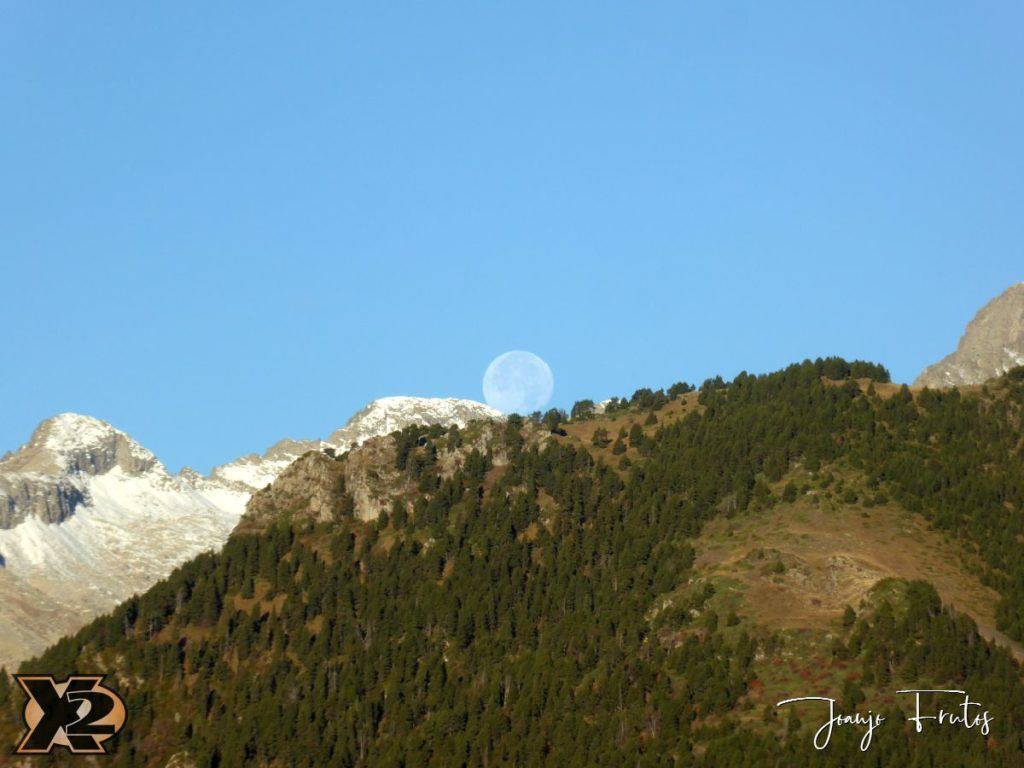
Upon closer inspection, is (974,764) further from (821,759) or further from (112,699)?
(112,699)

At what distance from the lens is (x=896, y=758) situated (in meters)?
198

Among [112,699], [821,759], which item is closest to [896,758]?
[821,759]

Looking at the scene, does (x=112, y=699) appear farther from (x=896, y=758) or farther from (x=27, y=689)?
(x=896, y=758)

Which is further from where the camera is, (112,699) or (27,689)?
(112,699)

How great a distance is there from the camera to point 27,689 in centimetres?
10988

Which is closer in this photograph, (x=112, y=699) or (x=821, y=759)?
(x=112, y=699)

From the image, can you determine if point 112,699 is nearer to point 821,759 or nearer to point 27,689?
point 27,689

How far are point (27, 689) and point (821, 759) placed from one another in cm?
11913

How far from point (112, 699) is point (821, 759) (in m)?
109

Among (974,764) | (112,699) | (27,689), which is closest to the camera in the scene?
(27,689)

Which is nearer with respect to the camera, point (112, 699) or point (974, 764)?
point (112, 699)

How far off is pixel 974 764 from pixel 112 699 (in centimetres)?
11843

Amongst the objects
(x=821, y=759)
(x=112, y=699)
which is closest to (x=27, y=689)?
(x=112, y=699)

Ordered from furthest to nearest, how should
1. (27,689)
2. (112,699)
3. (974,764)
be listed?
(974,764)
(112,699)
(27,689)
